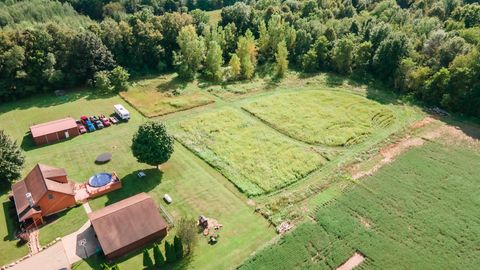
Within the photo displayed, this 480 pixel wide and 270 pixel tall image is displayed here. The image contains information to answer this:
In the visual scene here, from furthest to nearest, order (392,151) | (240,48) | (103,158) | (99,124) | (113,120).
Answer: (240,48)
(113,120)
(99,124)
(392,151)
(103,158)

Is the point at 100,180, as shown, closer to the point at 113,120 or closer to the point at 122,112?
the point at 113,120

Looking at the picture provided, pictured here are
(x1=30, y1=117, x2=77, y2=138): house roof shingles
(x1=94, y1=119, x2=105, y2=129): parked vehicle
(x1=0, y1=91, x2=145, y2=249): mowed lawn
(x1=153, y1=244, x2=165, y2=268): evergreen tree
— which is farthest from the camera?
(x1=94, y1=119, x2=105, y2=129): parked vehicle

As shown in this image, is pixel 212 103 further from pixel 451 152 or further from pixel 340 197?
pixel 451 152

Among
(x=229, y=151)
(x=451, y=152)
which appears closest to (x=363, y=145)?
(x=451, y=152)

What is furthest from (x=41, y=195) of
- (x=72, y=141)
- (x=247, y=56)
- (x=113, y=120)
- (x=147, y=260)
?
(x=247, y=56)

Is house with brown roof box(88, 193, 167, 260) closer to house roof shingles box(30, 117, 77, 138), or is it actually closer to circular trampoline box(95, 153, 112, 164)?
circular trampoline box(95, 153, 112, 164)

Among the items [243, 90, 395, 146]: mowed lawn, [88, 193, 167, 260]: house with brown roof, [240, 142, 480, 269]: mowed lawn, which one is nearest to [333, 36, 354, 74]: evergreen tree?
[243, 90, 395, 146]: mowed lawn

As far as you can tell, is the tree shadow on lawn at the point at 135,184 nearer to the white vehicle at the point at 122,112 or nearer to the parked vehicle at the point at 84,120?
the white vehicle at the point at 122,112
